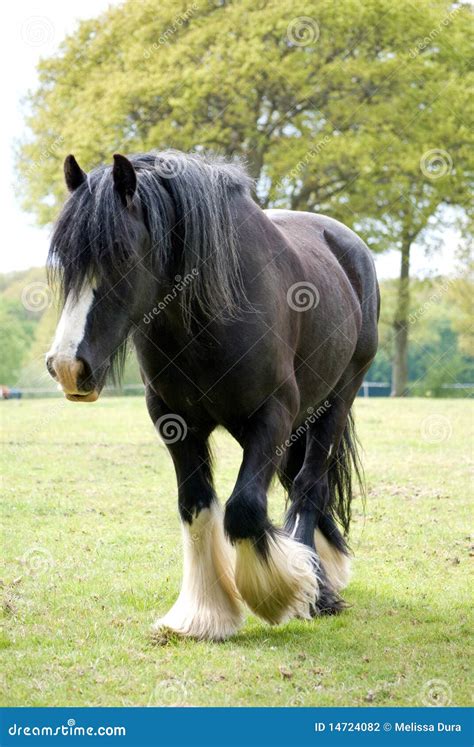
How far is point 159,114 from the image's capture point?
25250 mm

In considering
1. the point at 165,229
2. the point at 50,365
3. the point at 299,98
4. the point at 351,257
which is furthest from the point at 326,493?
the point at 299,98

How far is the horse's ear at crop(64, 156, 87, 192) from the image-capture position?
4.20 meters

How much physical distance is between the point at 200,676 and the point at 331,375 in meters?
2.31

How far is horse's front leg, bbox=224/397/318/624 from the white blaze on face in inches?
48.0

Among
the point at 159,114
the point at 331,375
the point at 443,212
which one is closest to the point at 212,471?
the point at 331,375

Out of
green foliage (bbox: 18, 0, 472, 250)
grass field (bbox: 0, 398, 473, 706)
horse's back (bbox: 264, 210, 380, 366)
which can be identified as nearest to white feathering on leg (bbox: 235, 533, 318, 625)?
grass field (bbox: 0, 398, 473, 706)

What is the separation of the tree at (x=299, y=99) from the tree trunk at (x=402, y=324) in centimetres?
278

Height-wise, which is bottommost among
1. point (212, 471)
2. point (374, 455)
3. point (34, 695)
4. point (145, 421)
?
point (145, 421)

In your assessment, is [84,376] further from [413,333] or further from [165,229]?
[413,333]

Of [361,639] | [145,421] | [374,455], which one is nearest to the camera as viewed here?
[361,639]

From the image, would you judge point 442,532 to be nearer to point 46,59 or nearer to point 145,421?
point 145,421

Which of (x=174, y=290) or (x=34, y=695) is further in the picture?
(x=174, y=290)

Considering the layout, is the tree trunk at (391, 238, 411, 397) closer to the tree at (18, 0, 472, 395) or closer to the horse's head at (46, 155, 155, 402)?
the tree at (18, 0, 472, 395)

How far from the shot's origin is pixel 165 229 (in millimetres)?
4309
